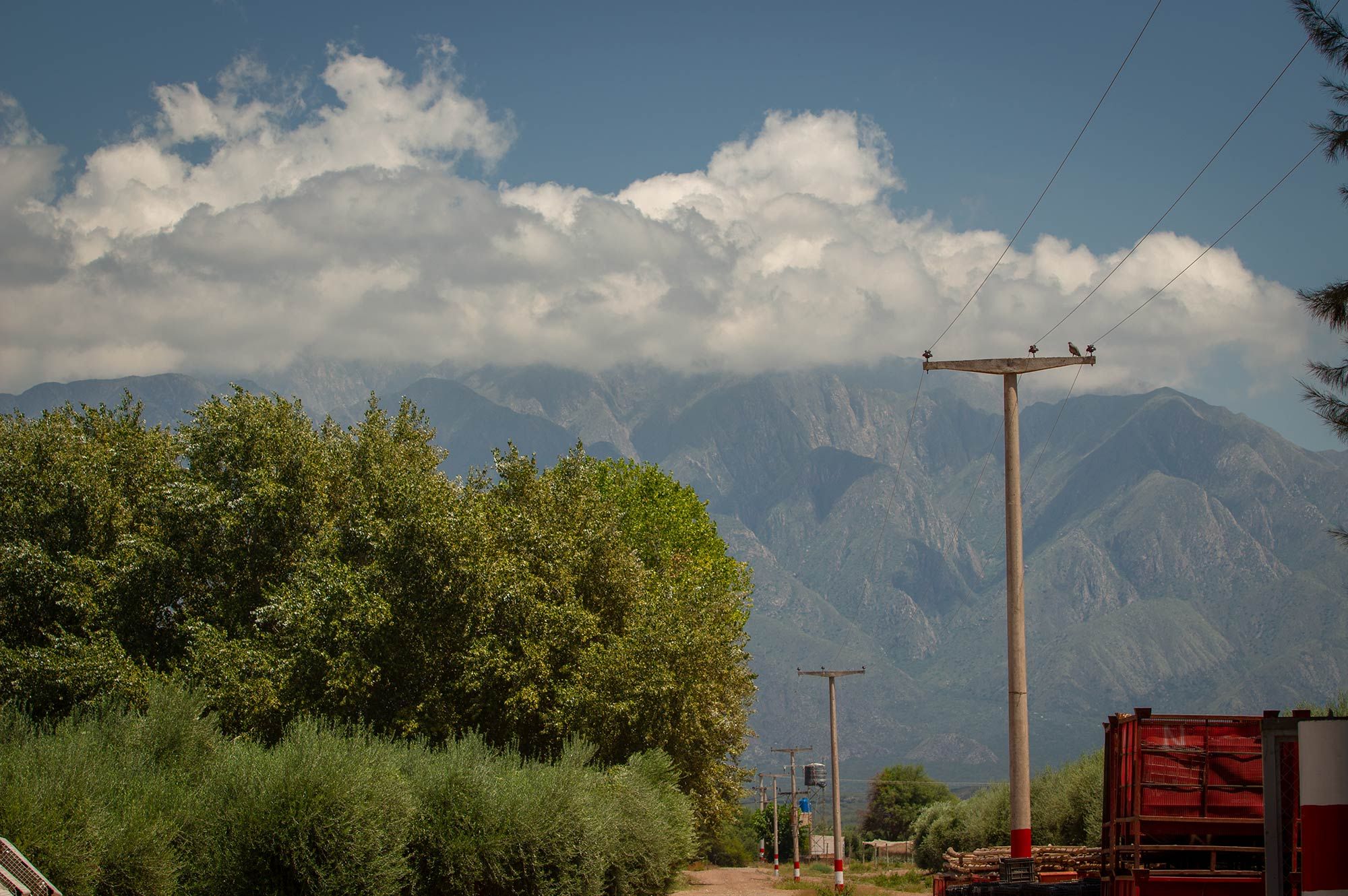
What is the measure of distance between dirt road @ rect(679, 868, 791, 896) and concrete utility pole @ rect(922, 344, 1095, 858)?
18.1 meters

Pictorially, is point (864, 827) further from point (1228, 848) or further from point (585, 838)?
point (1228, 848)

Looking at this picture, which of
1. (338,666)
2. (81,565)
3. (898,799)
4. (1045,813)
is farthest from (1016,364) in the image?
(898,799)

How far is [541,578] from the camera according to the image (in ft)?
128

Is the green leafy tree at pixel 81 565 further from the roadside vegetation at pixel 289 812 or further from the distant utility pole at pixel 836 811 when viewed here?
the distant utility pole at pixel 836 811

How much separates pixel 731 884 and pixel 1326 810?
49736 millimetres

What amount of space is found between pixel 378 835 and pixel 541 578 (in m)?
14.4

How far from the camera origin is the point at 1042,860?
28766mm

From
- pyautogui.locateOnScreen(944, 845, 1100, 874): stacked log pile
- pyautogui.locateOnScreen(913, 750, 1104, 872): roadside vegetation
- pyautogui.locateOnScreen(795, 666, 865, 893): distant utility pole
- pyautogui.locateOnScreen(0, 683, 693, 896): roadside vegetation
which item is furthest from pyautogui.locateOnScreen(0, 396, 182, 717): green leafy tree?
pyautogui.locateOnScreen(913, 750, 1104, 872): roadside vegetation

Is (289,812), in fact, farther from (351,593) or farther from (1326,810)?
(1326,810)

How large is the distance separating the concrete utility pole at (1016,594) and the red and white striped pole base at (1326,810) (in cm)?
1993

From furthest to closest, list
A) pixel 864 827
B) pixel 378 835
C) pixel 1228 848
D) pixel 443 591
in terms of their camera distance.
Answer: pixel 864 827, pixel 443 591, pixel 378 835, pixel 1228 848

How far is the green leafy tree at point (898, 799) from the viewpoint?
137 meters

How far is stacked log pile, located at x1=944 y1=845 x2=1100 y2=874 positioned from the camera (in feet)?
83.9

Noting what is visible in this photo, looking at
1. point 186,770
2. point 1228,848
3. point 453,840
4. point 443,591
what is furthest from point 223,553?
point 1228,848
